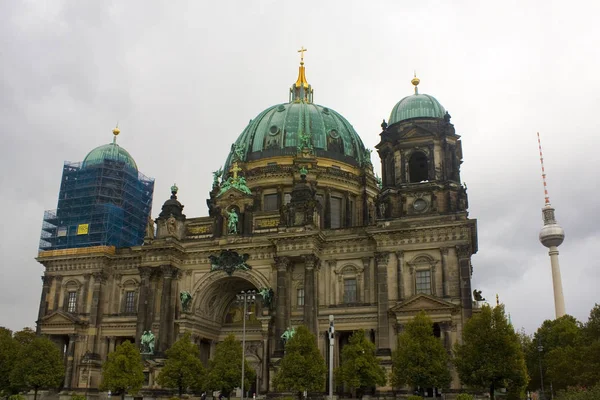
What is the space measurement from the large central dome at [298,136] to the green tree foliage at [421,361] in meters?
29.2

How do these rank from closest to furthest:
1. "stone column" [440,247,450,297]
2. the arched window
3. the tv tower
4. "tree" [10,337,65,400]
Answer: "stone column" [440,247,450,297]
"tree" [10,337,65,400]
the arched window
the tv tower

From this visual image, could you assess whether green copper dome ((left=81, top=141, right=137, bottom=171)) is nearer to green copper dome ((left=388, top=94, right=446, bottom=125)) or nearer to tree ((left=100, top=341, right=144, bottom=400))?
tree ((left=100, top=341, right=144, bottom=400))

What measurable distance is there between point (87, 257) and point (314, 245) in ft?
81.2

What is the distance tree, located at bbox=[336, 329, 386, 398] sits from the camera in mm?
44156

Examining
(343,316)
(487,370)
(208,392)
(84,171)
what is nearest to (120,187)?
(84,171)

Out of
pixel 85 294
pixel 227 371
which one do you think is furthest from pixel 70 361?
pixel 227 371

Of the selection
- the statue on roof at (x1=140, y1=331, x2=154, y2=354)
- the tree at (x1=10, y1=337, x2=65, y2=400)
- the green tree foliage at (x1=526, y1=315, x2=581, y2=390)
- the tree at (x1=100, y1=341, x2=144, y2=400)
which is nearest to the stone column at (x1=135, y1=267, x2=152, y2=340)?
the statue on roof at (x1=140, y1=331, x2=154, y2=354)

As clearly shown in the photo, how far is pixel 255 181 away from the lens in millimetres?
66625

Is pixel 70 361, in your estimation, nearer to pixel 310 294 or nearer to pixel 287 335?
pixel 287 335

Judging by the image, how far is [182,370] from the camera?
160ft

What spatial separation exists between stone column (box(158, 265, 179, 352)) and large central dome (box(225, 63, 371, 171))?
Answer: 54.6 ft

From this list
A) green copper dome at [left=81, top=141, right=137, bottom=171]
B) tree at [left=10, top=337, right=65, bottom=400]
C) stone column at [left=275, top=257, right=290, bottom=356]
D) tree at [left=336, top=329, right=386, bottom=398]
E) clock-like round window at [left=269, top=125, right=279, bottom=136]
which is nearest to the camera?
tree at [left=336, top=329, right=386, bottom=398]

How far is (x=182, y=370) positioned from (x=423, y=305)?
1995 cm

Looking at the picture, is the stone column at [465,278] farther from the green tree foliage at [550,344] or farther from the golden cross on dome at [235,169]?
the golden cross on dome at [235,169]
